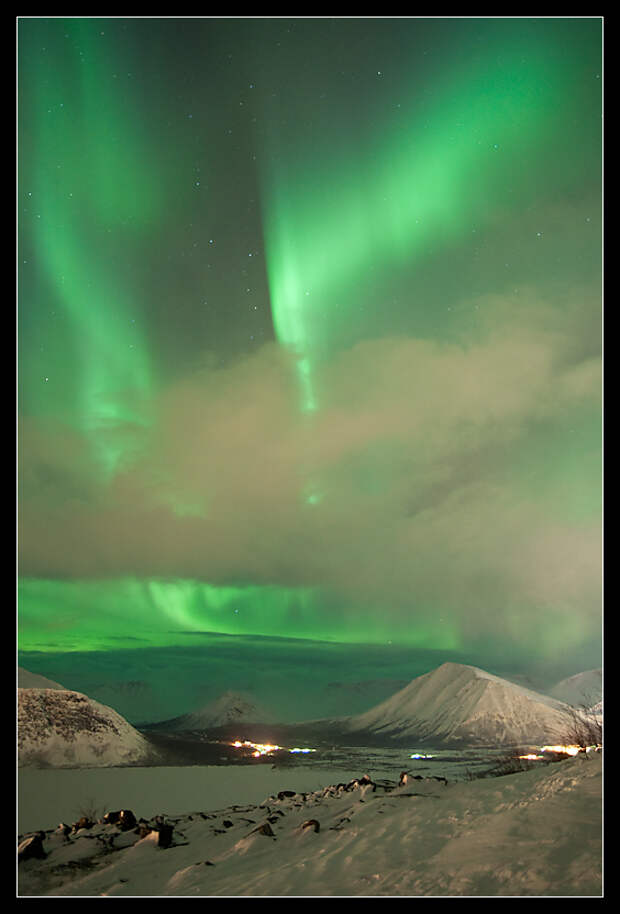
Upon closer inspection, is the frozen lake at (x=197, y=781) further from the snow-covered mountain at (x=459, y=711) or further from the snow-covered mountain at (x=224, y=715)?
the snow-covered mountain at (x=224, y=715)

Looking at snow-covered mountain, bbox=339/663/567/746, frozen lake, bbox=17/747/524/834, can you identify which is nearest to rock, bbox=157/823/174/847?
frozen lake, bbox=17/747/524/834

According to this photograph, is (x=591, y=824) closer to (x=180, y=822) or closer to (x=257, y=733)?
(x=180, y=822)

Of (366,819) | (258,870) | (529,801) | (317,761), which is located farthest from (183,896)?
(317,761)

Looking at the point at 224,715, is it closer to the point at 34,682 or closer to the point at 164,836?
the point at 34,682

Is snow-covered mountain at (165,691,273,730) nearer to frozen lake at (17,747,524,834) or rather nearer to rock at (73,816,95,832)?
frozen lake at (17,747,524,834)

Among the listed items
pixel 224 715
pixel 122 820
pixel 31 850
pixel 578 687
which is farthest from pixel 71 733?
pixel 578 687

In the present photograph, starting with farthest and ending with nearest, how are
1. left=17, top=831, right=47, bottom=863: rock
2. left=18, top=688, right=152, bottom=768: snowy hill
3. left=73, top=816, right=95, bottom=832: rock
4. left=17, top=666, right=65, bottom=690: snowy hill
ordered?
left=17, top=666, right=65, bottom=690: snowy hill
left=18, top=688, right=152, bottom=768: snowy hill
left=73, top=816, right=95, bottom=832: rock
left=17, top=831, right=47, bottom=863: rock
